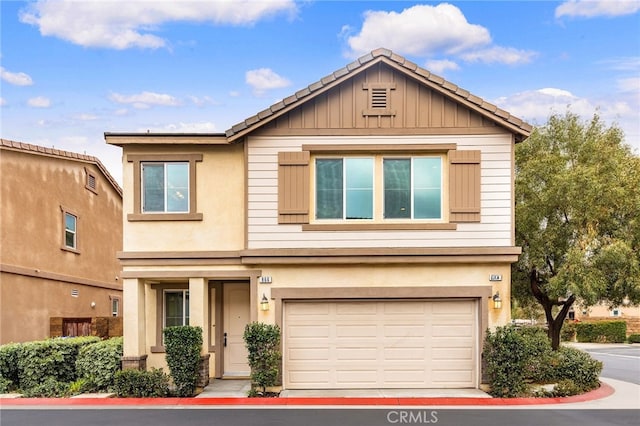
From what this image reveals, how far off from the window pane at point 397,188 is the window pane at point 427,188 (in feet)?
0.56

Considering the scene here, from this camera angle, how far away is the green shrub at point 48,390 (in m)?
13.1

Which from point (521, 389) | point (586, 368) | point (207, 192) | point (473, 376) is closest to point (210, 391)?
point (207, 192)

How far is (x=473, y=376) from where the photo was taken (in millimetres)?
13633

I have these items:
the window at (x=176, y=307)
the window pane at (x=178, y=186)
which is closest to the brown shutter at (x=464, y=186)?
the window pane at (x=178, y=186)

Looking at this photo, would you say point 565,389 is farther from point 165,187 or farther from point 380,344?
point 165,187

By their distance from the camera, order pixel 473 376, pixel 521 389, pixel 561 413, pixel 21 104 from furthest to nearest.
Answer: pixel 21 104 → pixel 473 376 → pixel 521 389 → pixel 561 413

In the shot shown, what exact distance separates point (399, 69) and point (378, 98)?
0.85m

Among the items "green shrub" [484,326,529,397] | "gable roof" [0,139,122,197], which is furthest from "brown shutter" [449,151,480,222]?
"gable roof" [0,139,122,197]

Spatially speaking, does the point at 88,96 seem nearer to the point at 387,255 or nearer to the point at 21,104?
the point at 21,104

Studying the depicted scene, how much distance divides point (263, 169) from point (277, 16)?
7802 mm

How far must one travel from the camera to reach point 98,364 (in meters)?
13.7

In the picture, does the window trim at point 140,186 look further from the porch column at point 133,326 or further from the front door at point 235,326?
the front door at point 235,326

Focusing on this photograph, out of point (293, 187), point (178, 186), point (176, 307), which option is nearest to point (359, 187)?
point (293, 187)

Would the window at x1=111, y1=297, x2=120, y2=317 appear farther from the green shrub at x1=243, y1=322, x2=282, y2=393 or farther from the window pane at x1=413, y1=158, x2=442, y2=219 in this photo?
the window pane at x1=413, y1=158, x2=442, y2=219
